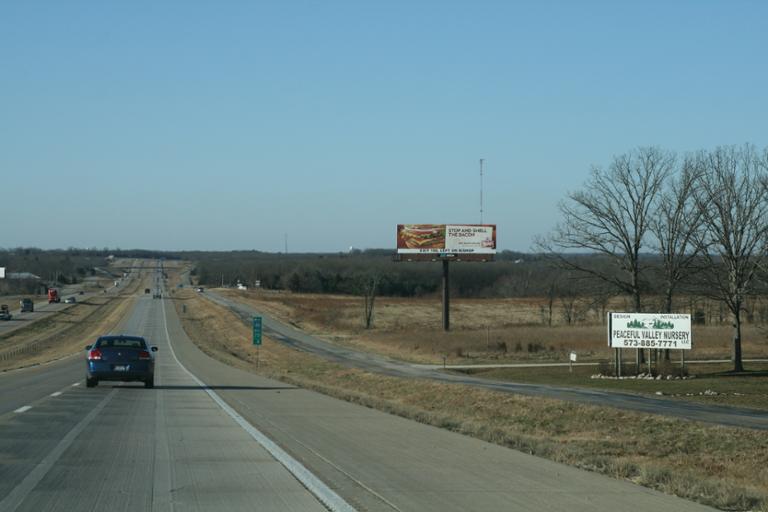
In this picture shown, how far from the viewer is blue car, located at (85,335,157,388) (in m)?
26.7

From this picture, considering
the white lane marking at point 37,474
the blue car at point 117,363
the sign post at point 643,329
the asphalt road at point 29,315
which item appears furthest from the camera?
the asphalt road at point 29,315

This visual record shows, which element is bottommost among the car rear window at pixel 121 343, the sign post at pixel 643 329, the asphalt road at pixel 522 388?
the asphalt road at pixel 522 388

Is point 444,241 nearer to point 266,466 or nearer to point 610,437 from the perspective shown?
point 610,437

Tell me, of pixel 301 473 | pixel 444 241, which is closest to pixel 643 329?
pixel 444 241

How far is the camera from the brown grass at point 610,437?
1159 cm

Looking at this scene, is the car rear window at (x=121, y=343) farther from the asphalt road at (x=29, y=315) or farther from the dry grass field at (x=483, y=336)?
the asphalt road at (x=29, y=315)

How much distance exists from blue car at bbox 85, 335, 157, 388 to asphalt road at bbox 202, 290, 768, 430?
16655mm

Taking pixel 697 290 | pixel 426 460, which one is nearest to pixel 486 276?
pixel 697 290

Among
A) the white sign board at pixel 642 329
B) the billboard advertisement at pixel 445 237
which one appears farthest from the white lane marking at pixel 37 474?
the billboard advertisement at pixel 445 237

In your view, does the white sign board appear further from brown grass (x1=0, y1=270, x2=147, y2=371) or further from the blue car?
brown grass (x1=0, y1=270, x2=147, y2=371)

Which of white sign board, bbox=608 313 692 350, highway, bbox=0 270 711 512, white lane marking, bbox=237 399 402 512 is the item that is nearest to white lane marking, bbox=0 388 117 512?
highway, bbox=0 270 711 512

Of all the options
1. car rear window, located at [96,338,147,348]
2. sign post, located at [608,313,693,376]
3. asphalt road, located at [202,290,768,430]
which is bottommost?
asphalt road, located at [202,290,768,430]

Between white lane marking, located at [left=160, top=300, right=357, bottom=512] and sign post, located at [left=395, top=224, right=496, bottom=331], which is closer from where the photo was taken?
white lane marking, located at [left=160, top=300, right=357, bottom=512]

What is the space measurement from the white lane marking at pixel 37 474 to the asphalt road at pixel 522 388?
65.8 feet
